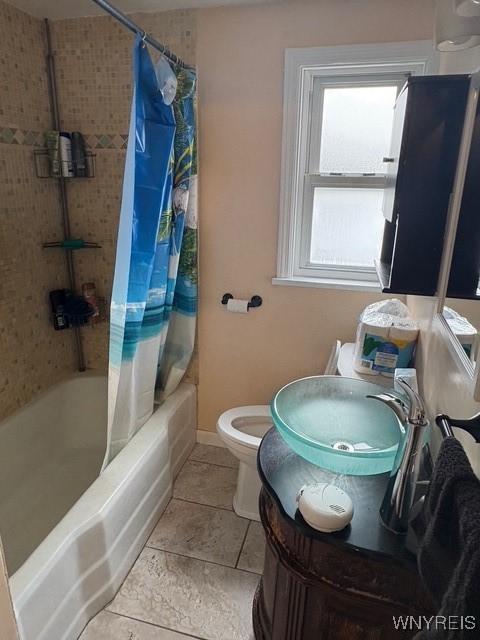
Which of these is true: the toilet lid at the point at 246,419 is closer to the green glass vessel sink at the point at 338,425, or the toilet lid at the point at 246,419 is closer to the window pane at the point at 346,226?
the green glass vessel sink at the point at 338,425

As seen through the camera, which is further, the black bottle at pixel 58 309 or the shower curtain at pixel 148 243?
the black bottle at pixel 58 309

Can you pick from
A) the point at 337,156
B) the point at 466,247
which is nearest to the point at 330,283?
the point at 337,156

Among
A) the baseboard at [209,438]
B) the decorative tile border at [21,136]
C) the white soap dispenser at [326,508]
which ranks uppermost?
the decorative tile border at [21,136]

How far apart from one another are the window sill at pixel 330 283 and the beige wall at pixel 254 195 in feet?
0.11

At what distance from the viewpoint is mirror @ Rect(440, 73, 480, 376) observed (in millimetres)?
849

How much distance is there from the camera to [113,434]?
69.2 inches

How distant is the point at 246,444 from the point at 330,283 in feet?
2.87

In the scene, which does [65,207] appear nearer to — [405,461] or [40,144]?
[40,144]

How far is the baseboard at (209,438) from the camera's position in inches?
95.6

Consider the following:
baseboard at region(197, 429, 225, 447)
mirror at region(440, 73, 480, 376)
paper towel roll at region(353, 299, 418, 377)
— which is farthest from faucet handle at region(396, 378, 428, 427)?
baseboard at region(197, 429, 225, 447)

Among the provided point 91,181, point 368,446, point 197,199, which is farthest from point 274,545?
point 91,181

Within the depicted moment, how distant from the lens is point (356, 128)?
6.19ft

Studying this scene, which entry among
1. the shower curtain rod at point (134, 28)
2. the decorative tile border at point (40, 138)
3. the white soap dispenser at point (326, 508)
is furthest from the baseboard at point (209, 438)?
the shower curtain rod at point (134, 28)

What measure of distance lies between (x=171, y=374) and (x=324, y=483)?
52.2 inches
